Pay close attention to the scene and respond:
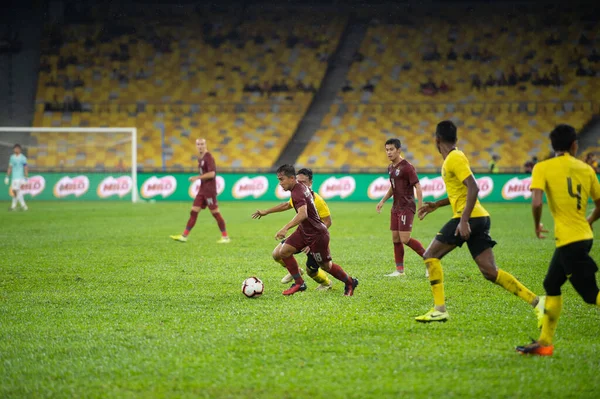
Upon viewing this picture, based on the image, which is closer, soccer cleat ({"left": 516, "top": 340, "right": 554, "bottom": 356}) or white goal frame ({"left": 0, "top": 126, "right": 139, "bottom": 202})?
soccer cleat ({"left": 516, "top": 340, "right": 554, "bottom": 356})

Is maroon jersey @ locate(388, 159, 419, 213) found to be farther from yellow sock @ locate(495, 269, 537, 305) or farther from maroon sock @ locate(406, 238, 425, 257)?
yellow sock @ locate(495, 269, 537, 305)

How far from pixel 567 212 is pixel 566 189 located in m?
0.19

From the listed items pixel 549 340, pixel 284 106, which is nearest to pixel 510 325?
pixel 549 340

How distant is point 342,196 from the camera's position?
31.2 metres

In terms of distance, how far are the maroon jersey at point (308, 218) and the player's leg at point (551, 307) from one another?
356 centimetres

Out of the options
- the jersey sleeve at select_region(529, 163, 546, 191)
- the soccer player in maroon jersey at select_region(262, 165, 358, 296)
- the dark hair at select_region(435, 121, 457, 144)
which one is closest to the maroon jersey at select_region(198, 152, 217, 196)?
the soccer player in maroon jersey at select_region(262, 165, 358, 296)

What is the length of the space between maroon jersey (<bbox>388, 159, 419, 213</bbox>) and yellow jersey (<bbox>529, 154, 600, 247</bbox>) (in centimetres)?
527

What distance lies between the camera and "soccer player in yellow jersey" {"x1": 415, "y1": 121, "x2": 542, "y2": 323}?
6977 mm

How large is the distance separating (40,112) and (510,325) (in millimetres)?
35232

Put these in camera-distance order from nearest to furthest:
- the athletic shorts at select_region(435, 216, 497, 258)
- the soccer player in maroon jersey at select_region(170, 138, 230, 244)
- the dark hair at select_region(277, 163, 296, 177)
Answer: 1. the athletic shorts at select_region(435, 216, 497, 258)
2. the dark hair at select_region(277, 163, 296, 177)
3. the soccer player in maroon jersey at select_region(170, 138, 230, 244)

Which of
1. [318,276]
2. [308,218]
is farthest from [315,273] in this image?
[308,218]

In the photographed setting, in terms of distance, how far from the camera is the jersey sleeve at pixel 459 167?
694cm

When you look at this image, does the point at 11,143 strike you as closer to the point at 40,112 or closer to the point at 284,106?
the point at 40,112

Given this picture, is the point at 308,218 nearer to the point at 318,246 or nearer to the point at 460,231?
the point at 318,246
